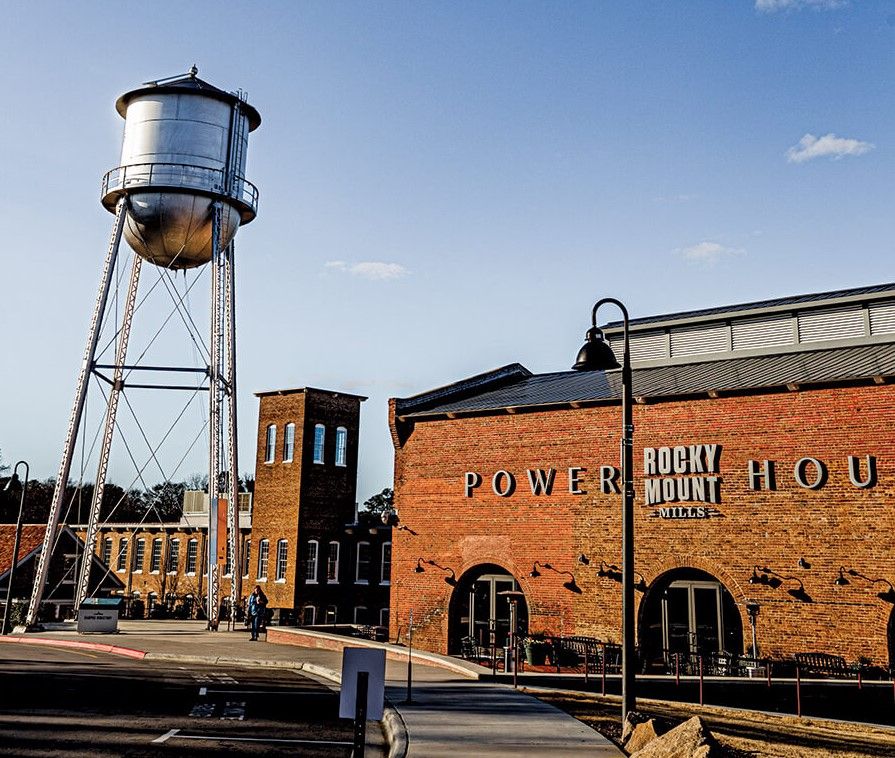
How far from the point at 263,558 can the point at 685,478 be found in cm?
2293

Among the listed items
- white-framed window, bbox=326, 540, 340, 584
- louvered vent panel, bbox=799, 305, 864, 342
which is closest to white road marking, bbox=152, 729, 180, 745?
louvered vent panel, bbox=799, 305, 864, 342

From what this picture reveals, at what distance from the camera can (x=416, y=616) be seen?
94.6ft

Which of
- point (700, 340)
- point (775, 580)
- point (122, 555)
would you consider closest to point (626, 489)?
point (775, 580)

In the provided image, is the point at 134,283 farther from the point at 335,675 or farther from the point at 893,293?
the point at 893,293

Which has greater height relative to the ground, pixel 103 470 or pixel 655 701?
pixel 103 470

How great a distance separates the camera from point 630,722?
1348 cm

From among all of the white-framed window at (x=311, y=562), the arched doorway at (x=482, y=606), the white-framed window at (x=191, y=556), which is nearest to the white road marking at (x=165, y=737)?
the arched doorway at (x=482, y=606)

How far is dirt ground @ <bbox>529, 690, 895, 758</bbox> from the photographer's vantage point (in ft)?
41.1

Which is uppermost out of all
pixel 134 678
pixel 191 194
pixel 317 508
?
pixel 191 194

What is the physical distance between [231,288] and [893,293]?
22207 millimetres

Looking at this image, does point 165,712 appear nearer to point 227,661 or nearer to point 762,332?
point 227,661

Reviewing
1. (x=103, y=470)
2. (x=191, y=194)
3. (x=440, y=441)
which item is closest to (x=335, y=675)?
(x=440, y=441)

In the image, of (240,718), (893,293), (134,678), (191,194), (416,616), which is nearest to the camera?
(240,718)

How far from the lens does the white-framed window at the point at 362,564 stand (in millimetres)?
43781
